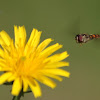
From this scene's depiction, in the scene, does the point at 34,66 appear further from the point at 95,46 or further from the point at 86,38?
the point at 95,46

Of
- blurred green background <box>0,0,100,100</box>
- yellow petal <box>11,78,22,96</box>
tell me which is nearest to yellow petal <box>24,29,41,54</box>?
yellow petal <box>11,78,22,96</box>

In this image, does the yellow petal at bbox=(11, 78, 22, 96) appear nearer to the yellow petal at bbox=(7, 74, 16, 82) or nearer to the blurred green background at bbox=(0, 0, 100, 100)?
the yellow petal at bbox=(7, 74, 16, 82)

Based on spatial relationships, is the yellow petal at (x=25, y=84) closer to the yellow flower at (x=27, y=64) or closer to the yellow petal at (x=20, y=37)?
the yellow flower at (x=27, y=64)

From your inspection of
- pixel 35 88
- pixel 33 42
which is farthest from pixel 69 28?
pixel 35 88

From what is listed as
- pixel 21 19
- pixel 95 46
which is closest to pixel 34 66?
pixel 21 19

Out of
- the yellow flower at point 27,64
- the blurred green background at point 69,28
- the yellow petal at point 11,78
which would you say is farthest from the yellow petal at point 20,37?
the blurred green background at point 69,28
